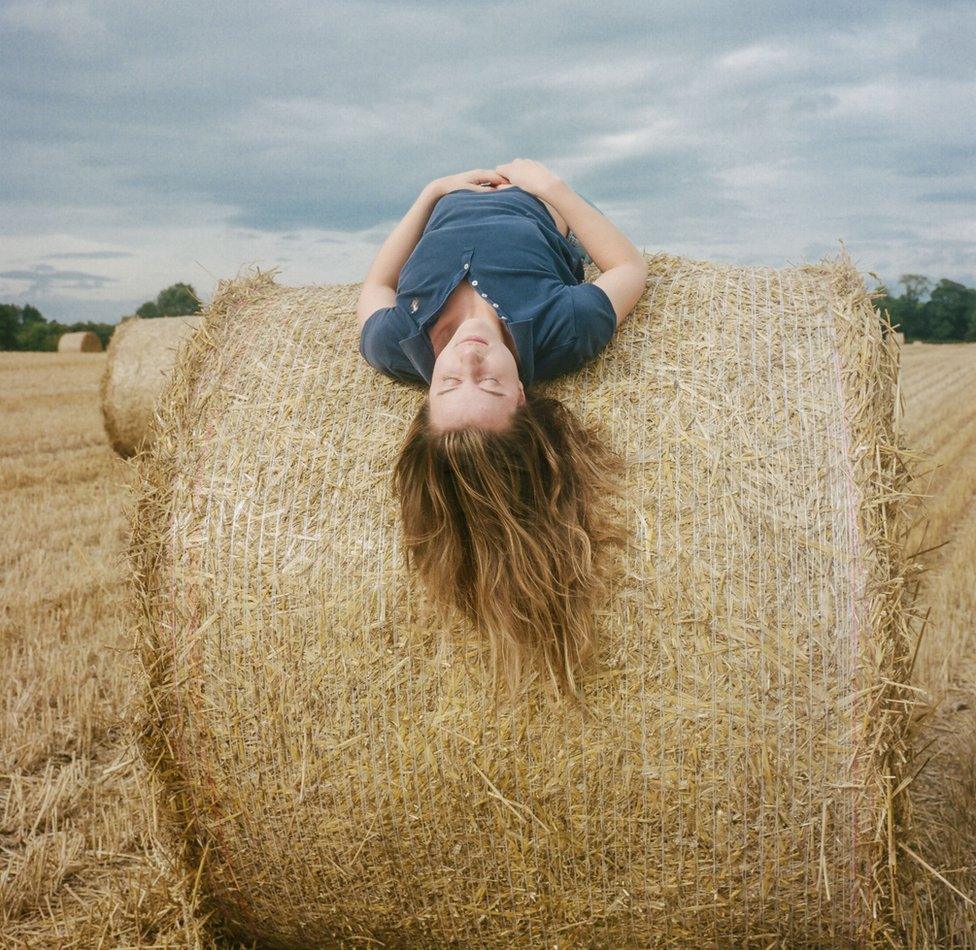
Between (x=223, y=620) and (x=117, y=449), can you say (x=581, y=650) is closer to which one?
(x=223, y=620)

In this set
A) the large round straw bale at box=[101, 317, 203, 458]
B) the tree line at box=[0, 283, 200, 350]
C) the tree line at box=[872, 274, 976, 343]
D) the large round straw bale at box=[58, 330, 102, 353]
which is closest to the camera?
the large round straw bale at box=[101, 317, 203, 458]

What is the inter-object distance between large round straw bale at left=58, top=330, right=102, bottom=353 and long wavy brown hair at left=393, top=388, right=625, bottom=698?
19923 mm

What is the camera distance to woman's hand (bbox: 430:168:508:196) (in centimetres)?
358

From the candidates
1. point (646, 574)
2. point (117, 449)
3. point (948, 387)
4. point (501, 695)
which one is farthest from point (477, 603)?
point (948, 387)

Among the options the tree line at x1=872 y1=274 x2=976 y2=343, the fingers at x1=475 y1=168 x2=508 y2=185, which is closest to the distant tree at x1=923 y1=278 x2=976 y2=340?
the tree line at x1=872 y1=274 x2=976 y2=343

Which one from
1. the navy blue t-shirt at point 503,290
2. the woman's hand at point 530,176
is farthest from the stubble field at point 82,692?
the woman's hand at point 530,176

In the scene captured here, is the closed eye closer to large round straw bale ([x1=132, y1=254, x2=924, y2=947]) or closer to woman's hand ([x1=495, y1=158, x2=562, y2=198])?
large round straw bale ([x1=132, y1=254, x2=924, y2=947])

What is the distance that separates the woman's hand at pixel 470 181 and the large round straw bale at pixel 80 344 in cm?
1868

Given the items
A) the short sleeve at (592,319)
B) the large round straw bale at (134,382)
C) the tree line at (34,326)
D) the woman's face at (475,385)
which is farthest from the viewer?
the tree line at (34,326)

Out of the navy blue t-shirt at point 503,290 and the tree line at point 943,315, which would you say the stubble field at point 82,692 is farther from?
the tree line at point 943,315

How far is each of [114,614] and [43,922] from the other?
2066 mm

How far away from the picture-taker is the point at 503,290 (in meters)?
2.88

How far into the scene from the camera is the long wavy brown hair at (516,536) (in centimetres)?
230

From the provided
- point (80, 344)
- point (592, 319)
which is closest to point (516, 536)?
point (592, 319)
